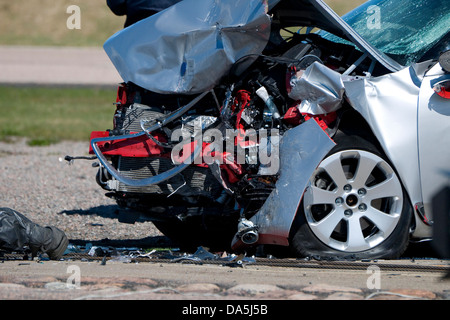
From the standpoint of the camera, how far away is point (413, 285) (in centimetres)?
490

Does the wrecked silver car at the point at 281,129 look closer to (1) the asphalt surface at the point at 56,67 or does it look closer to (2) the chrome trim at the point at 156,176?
(2) the chrome trim at the point at 156,176

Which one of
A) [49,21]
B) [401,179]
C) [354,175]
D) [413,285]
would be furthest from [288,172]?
[49,21]

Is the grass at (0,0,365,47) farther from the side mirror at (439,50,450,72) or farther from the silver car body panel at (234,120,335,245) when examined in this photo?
the silver car body panel at (234,120,335,245)

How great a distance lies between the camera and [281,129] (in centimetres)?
581

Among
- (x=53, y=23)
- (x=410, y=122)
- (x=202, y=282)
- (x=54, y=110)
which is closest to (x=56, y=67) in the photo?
(x=54, y=110)

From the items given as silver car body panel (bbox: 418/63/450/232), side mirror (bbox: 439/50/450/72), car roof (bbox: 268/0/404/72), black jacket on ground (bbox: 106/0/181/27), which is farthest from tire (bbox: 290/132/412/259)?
black jacket on ground (bbox: 106/0/181/27)

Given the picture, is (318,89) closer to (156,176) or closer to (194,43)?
(194,43)

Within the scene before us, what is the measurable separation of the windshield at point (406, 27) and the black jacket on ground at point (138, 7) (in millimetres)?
1680

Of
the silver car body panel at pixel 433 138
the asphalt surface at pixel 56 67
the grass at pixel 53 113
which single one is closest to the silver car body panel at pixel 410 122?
the silver car body panel at pixel 433 138

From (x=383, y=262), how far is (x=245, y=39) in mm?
2083

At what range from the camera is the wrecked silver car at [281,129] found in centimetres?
564

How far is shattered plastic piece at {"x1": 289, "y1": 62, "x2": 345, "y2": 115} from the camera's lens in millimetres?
5684

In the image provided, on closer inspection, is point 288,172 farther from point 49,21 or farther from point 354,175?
point 49,21

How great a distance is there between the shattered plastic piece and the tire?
0.27 meters
